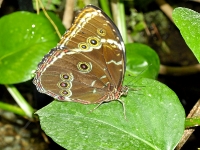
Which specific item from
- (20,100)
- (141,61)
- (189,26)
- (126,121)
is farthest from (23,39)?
(189,26)

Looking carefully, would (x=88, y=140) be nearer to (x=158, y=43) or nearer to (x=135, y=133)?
(x=135, y=133)

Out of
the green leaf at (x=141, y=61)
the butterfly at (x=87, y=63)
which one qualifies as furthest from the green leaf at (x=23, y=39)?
the green leaf at (x=141, y=61)

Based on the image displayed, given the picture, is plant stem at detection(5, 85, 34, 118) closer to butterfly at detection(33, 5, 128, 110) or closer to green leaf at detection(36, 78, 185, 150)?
butterfly at detection(33, 5, 128, 110)

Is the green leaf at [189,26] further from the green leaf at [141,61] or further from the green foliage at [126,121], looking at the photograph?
the green leaf at [141,61]

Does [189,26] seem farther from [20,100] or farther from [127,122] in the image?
[20,100]

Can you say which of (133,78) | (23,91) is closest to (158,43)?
A: (23,91)

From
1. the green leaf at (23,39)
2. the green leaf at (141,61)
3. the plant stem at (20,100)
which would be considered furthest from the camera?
the plant stem at (20,100)

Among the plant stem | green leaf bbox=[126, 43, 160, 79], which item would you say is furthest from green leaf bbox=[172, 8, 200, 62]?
the plant stem
